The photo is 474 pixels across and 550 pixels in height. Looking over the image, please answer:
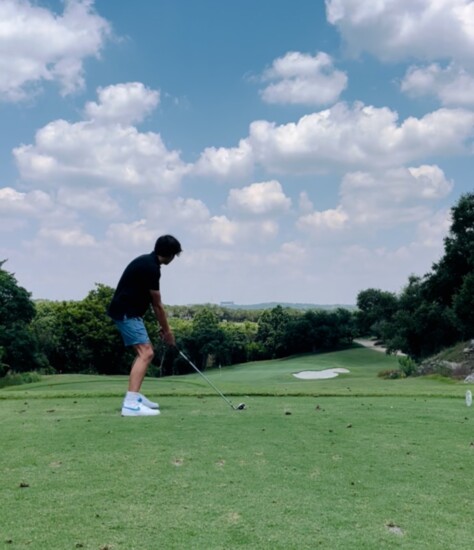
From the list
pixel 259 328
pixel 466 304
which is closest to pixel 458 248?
pixel 466 304

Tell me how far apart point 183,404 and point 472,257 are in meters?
29.3

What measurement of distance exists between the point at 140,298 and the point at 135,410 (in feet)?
4.27

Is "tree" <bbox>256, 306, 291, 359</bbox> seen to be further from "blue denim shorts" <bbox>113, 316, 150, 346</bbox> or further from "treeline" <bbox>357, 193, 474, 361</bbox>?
"blue denim shorts" <bbox>113, 316, 150, 346</bbox>

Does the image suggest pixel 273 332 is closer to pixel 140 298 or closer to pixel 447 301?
pixel 447 301

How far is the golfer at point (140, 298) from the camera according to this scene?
6.73 m

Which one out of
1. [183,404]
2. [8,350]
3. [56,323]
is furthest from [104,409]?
[56,323]

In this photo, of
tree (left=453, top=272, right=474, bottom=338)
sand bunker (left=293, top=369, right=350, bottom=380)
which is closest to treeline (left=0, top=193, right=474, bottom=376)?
tree (left=453, top=272, right=474, bottom=338)

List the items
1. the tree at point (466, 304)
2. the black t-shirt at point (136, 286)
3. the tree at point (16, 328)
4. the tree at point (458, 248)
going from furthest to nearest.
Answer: the tree at point (16, 328)
the tree at point (458, 248)
the tree at point (466, 304)
the black t-shirt at point (136, 286)

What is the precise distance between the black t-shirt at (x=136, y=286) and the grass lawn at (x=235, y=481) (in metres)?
1.22

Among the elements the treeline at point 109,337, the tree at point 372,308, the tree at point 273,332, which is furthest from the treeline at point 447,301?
the tree at point 273,332

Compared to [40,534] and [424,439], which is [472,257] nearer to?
[424,439]

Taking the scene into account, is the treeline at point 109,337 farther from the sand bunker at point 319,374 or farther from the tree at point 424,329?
the tree at point 424,329

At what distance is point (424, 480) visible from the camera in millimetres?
4109

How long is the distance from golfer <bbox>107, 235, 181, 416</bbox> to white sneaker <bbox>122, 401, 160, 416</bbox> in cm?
11
